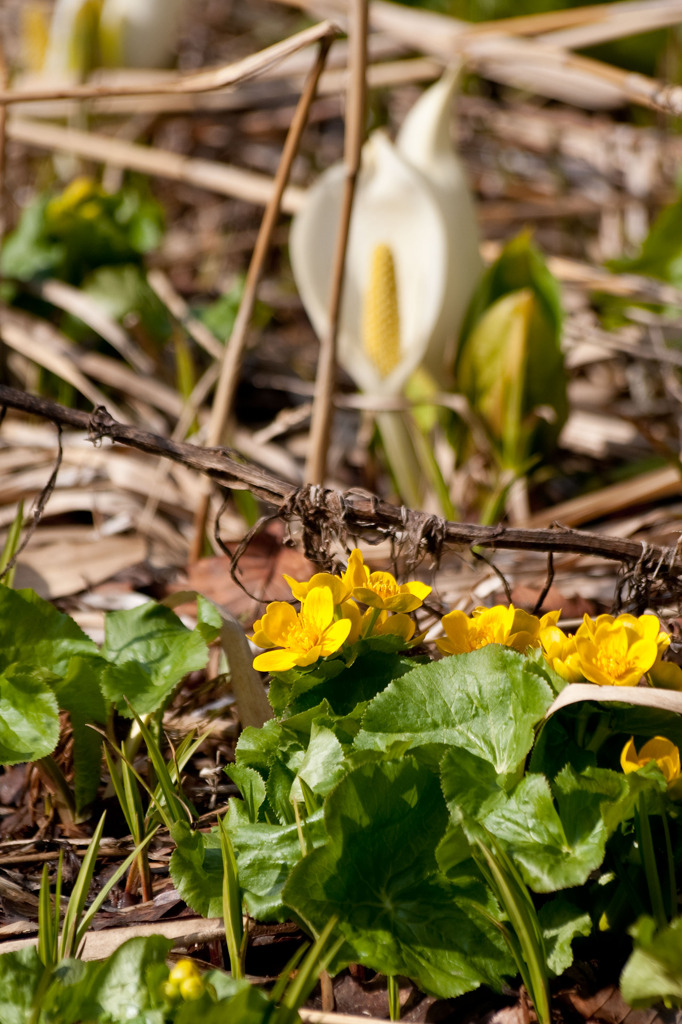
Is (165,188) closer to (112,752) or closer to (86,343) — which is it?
(86,343)

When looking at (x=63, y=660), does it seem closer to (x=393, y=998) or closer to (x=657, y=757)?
(x=393, y=998)

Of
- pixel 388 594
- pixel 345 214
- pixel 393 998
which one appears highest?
pixel 345 214

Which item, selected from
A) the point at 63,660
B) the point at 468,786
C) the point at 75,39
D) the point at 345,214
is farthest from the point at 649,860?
the point at 75,39

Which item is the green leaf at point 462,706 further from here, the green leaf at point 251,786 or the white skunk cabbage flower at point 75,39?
the white skunk cabbage flower at point 75,39

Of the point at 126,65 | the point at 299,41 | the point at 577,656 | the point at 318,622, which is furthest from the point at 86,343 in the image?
the point at 577,656

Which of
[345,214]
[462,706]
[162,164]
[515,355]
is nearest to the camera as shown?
[462,706]

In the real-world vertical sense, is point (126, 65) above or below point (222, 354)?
above
